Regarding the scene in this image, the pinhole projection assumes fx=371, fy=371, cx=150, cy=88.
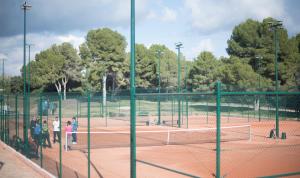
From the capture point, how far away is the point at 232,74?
51781 mm

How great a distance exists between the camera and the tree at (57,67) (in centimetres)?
6900

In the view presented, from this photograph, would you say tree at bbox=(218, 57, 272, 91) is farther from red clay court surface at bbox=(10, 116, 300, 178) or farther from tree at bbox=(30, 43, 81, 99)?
tree at bbox=(30, 43, 81, 99)

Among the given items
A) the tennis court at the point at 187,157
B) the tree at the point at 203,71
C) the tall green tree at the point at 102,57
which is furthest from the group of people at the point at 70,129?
the tall green tree at the point at 102,57

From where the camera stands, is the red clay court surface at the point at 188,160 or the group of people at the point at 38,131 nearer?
the red clay court surface at the point at 188,160

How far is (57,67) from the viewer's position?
2739 inches

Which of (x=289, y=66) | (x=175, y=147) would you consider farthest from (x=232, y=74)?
(x=175, y=147)

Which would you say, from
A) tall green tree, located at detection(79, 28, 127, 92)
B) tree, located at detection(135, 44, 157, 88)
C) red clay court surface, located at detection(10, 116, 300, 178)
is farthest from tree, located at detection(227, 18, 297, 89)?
red clay court surface, located at detection(10, 116, 300, 178)

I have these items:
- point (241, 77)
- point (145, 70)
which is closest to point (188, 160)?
point (241, 77)

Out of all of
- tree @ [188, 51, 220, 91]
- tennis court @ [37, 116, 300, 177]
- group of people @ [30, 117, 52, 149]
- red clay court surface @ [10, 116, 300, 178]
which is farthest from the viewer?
tree @ [188, 51, 220, 91]

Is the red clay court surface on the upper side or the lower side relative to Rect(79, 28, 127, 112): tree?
lower

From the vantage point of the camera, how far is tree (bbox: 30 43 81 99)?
69000 millimetres

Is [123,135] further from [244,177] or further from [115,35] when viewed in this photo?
[115,35]

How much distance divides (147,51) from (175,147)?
5802 centimetres

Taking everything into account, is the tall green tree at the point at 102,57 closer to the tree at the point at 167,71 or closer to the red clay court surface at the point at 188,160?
the tree at the point at 167,71
